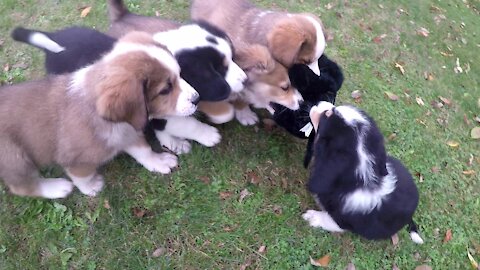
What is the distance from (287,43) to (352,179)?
1.50 m

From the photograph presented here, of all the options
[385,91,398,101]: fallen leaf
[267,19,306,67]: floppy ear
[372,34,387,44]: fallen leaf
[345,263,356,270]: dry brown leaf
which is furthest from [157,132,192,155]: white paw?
[372,34,387,44]: fallen leaf

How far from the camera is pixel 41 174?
4.13 m

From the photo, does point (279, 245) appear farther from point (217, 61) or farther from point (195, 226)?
point (217, 61)

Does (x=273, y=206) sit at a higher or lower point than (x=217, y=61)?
lower

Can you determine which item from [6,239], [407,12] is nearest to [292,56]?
[6,239]

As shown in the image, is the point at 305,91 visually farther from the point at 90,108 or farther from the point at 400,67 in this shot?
the point at 400,67

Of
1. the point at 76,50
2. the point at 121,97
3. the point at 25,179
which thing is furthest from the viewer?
the point at 76,50

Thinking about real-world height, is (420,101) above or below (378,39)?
below

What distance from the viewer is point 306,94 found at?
4.14 metres

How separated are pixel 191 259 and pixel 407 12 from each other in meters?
6.13

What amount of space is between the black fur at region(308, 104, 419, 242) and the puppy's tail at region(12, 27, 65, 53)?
2393mm

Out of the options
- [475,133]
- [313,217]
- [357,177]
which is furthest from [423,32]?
[357,177]

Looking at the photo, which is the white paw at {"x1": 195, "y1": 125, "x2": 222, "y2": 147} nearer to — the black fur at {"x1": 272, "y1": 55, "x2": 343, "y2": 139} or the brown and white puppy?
the black fur at {"x1": 272, "y1": 55, "x2": 343, "y2": 139}

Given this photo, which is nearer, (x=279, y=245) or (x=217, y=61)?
(x=217, y=61)
